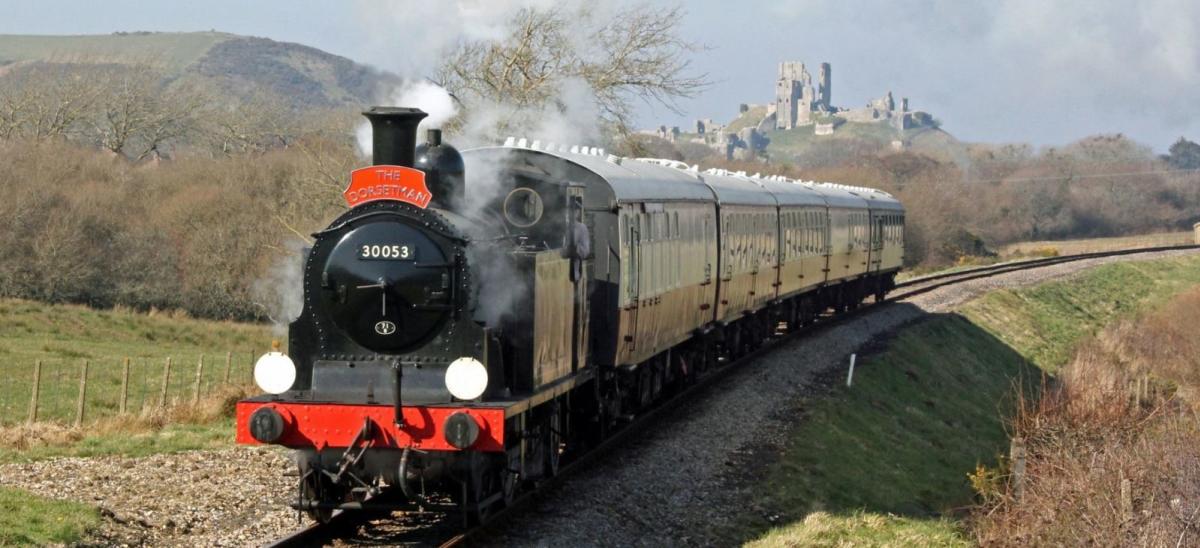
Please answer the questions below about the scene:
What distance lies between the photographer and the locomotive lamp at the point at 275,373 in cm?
1013

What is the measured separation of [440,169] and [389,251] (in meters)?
1.06

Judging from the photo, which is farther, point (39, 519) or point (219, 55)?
point (219, 55)

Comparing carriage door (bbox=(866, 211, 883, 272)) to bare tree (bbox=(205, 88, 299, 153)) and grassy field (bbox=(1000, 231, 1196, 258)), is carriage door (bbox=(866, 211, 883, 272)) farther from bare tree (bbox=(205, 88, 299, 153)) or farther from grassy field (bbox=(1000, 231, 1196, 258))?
grassy field (bbox=(1000, 231, 1196, 258))

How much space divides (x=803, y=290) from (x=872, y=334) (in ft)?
10.2

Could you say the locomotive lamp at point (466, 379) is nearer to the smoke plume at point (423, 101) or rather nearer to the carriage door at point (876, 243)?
the smoke plume at point (423, 101)

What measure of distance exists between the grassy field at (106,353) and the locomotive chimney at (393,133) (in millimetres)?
8698

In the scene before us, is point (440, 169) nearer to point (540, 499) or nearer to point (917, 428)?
point (540, 499)

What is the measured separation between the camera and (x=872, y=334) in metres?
30.4

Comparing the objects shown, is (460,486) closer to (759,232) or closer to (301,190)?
(759,232)

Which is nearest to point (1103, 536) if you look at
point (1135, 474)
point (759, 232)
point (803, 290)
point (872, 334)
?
point (1135, 474)

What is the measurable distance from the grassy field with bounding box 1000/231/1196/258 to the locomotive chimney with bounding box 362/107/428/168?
6542 cm

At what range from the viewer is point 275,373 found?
10172mm

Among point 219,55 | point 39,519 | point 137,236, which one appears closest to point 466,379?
point 39,519

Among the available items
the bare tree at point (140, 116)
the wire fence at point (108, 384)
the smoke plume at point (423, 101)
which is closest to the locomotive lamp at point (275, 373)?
the smoke plume at point (423, 101)
